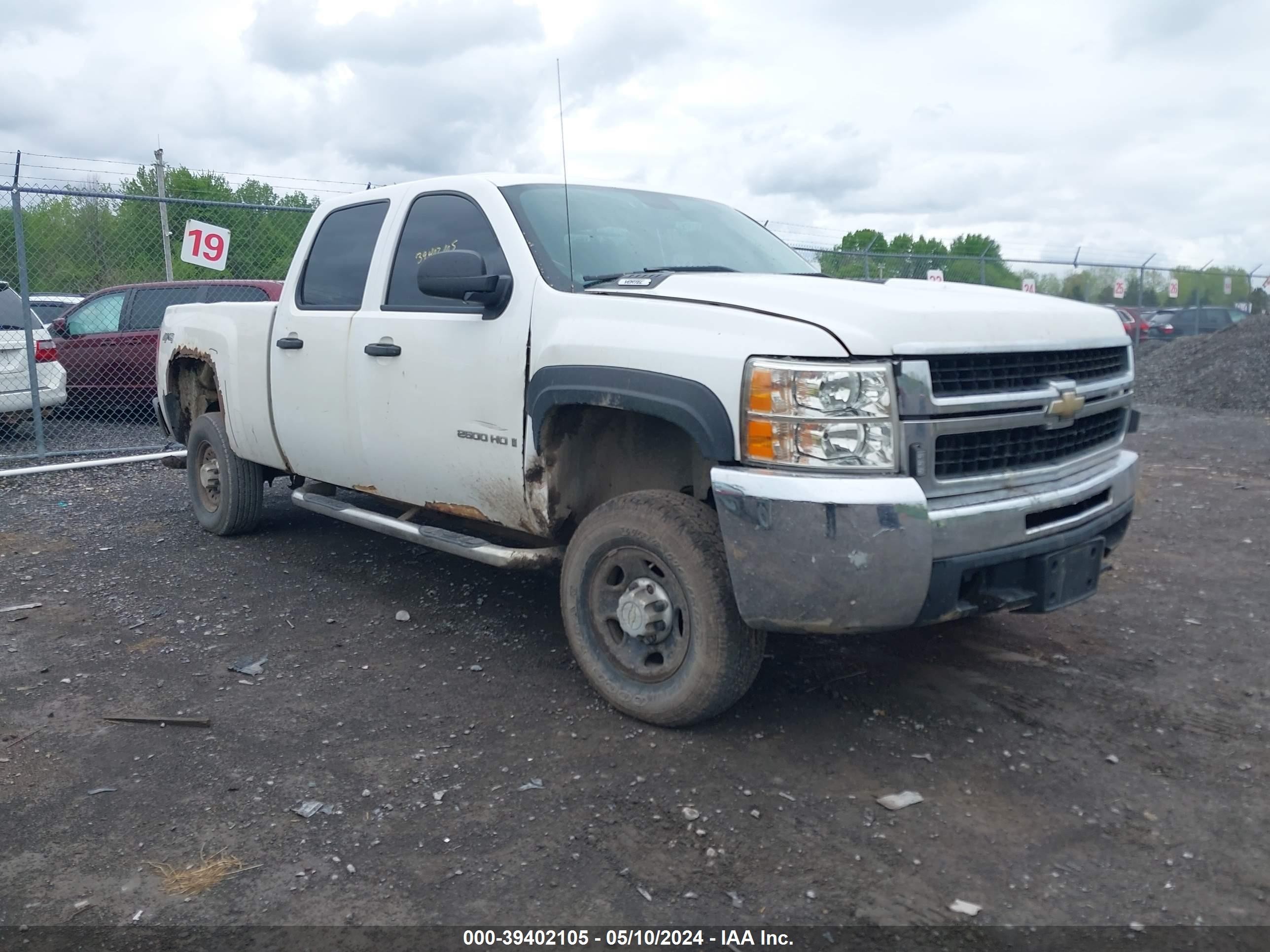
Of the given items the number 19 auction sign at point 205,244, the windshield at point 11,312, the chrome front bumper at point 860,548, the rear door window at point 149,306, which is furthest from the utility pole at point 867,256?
the chrome front bumper at point 860,548

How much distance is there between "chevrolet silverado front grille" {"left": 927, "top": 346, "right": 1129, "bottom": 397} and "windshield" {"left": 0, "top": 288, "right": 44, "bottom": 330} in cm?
939

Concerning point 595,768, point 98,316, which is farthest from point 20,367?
point 595,768

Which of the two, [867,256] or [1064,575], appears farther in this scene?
[867,256]

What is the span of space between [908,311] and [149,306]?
11.2 meters

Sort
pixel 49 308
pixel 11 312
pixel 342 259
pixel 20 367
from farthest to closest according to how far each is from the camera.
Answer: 1. pixel 49 308
2. pixel 11 312
3. pixel 20 367
4. pixel 342 259

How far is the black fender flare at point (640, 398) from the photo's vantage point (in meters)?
3.31

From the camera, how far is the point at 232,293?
11.7 metres

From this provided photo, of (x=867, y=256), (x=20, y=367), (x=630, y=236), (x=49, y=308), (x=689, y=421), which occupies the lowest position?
(x=689, y=421)

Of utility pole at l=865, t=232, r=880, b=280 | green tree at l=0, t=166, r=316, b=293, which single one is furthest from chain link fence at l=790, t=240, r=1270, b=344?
green tree at l=0, t=166, r=316, b=293

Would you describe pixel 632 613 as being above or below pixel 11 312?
below

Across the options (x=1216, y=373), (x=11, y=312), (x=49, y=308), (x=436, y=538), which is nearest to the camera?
A: (x=436, y=538)

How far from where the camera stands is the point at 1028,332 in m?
3.54

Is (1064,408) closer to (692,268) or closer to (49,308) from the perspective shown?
(692,268)

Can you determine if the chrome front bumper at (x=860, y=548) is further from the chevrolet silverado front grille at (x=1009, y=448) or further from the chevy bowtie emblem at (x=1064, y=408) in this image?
the chevy bowtie emblem at (x=1064, y=408)
